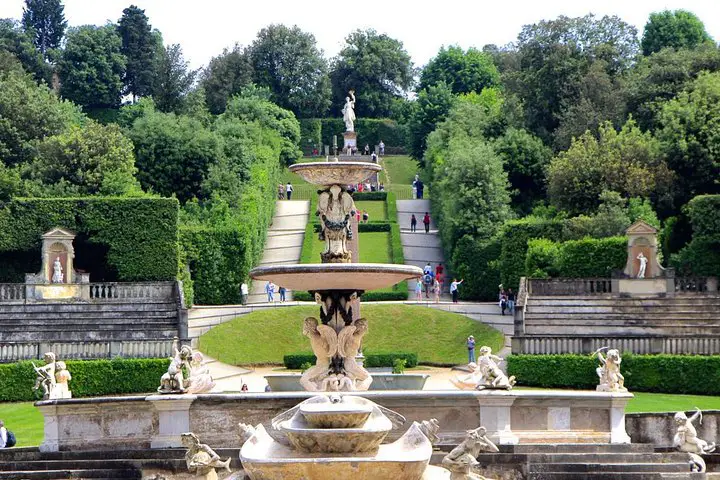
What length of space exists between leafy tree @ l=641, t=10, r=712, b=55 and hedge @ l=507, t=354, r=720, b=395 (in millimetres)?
50411

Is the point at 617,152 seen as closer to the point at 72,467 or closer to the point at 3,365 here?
the point at 3,365

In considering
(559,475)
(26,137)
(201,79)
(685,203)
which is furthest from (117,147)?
(559,475)

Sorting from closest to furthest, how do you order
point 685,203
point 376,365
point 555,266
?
point 376,365, point 555,266, point 685,203

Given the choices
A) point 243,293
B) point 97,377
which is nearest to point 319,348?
point 97,377

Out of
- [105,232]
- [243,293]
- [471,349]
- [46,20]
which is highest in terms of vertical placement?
[46,20]

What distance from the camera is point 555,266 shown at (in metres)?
62.0

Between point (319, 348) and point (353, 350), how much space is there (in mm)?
655

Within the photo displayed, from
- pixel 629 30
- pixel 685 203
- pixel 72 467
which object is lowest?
pixel 72 467

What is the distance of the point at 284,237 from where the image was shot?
262ft

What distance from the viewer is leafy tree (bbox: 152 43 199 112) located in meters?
98.4

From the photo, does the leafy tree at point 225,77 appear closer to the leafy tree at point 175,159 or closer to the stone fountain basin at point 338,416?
the leafy tree at point 175,159

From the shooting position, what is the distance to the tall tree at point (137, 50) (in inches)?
4498

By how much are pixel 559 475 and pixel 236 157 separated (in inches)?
2174

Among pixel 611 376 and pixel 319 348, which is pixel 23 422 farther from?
pixel 611 376
